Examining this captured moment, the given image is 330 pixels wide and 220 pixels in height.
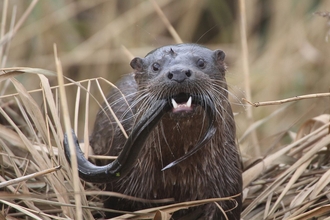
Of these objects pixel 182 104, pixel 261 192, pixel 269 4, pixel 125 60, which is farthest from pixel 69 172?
pixel 269 4

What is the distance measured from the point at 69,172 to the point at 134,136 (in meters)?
0.31

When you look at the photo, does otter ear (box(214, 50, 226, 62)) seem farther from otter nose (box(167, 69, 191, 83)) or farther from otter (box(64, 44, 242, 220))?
otter nose (box(167, 69, 191, 83))

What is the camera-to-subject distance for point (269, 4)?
281 inches

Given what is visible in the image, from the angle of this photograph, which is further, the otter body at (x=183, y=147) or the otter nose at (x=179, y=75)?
the otter body at (x=183, y=147)

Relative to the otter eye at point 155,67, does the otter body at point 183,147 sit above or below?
below

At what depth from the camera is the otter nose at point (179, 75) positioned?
9.48ft

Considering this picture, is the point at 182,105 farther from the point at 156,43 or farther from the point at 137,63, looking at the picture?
the point at 156,43

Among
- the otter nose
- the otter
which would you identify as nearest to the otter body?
the otter

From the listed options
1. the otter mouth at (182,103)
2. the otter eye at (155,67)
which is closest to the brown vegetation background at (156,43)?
the otter eye at (155,67)

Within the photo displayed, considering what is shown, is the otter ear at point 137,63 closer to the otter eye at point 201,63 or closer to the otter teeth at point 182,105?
the otter eye at point 201,63

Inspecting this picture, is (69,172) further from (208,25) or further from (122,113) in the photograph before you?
(208,25)

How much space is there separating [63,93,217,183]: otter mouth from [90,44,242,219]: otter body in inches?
2.8

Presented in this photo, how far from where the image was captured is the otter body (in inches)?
124

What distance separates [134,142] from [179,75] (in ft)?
1.04
